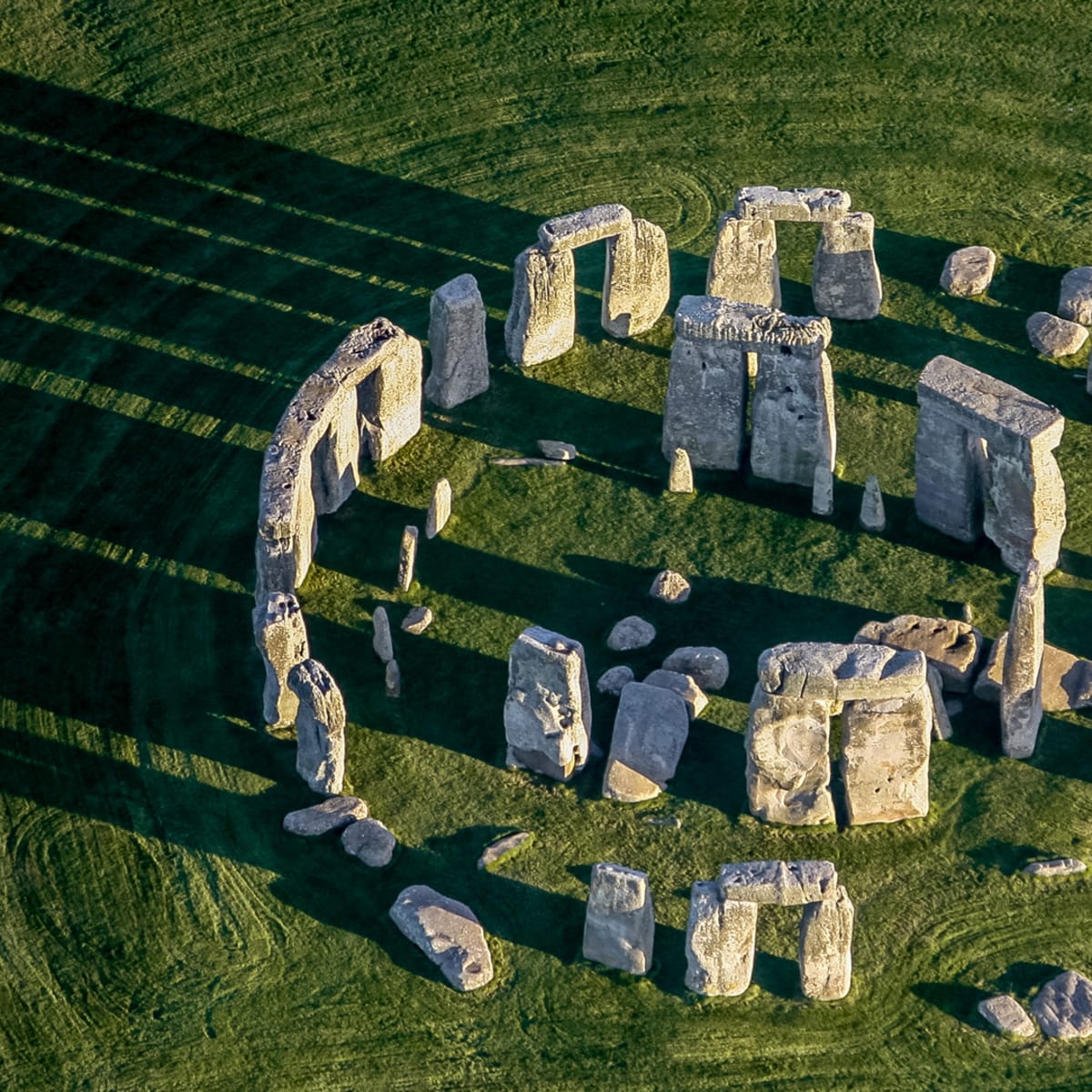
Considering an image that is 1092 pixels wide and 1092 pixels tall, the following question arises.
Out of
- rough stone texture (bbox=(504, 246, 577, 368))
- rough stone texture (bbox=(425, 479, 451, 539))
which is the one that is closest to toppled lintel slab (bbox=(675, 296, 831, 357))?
rough stone texture (bbox=(504, 246, 577, 368))

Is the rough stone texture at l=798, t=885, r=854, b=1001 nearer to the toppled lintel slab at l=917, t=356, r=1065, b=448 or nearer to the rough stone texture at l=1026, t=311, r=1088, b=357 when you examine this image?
the toppled lintel slab at l=917, t=356, r=1065, b=448

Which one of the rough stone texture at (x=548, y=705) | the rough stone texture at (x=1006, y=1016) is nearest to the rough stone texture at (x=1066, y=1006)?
the rough stone texture at (x=1006, y=1016)

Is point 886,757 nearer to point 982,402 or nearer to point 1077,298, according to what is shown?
point 982,402

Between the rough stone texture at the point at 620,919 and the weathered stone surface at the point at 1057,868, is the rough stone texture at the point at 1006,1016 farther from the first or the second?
the rough stone texture at the point at 620,919

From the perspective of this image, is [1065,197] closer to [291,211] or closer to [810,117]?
[810,117]

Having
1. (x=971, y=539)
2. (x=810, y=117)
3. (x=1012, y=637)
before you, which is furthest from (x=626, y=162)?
(x=1012, y=637)

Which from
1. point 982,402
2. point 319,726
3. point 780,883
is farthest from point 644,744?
point 982,402
